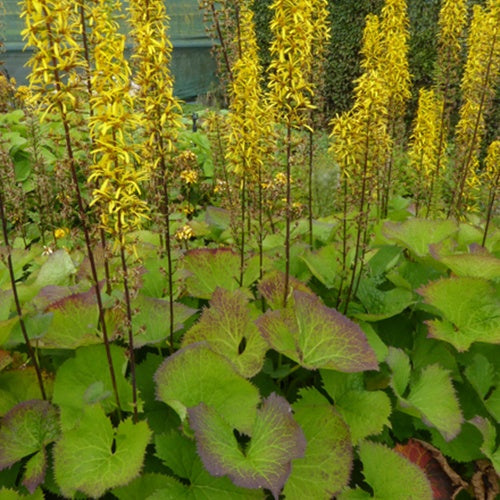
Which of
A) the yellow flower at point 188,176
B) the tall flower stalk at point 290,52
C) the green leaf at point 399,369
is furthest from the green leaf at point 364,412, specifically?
the yellow flower at point 188,176

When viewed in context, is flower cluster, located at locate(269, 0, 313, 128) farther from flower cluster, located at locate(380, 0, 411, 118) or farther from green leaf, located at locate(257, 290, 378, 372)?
flower cluster, located at locate(380, 0, 411, 118)

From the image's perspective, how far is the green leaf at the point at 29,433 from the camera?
5.10 ft

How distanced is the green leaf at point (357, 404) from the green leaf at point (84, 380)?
70 cm

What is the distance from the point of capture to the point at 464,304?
205cm

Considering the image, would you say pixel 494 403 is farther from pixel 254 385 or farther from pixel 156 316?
pixel 156 316

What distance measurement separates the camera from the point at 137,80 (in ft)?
5.07

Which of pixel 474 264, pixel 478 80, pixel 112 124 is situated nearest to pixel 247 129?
pixel 112 124

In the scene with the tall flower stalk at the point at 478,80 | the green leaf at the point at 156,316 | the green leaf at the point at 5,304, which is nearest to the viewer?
the green leaf at the point at 5,304

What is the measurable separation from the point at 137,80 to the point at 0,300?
3.03 feet

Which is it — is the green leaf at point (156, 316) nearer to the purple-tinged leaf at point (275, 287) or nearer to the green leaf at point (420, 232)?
the purple-tinged leaf at point (275, 287)

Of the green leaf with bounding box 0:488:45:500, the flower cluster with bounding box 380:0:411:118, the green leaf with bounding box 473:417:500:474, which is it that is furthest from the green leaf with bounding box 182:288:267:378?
the flower cluster with bounding box 380:0:411:118

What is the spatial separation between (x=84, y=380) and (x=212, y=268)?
30.9 inches

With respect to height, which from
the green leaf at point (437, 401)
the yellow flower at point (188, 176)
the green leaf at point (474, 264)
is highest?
the green leaf at point (474, 264)

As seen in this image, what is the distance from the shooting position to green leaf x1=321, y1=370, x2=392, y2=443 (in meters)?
1.72
